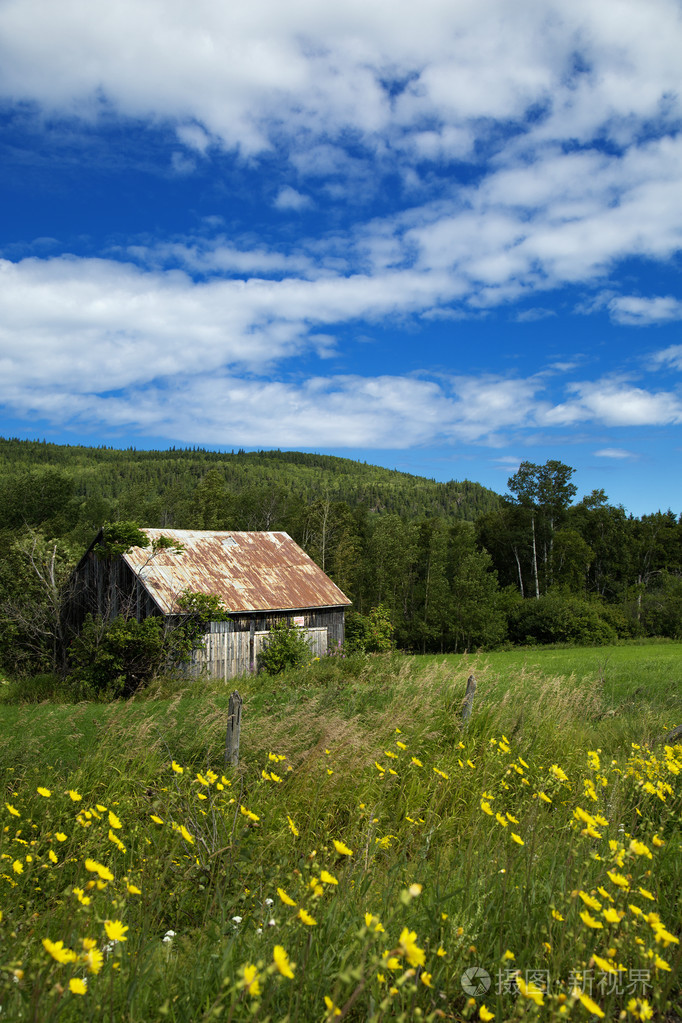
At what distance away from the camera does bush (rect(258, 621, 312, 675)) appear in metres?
22.2

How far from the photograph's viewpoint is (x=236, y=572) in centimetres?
2397

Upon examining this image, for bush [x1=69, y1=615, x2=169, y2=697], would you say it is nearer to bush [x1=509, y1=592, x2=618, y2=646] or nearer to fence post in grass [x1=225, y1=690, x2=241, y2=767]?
fence post in grass [x1=225, y1=690, x2=241, y2=767]

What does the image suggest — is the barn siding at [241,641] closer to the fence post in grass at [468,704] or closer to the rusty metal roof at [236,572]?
the rusty metal roof at [236,572]

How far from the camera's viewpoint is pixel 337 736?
18.6 ft

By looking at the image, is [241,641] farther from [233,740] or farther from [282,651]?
[233,740]

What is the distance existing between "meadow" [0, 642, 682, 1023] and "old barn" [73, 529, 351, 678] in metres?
11.0

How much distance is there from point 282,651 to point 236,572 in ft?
12.4

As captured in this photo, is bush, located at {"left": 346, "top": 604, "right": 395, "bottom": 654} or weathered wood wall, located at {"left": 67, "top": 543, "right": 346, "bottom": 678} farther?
bush, located at {"left": 346, "top": 604, "right": 395, "bottom": 654}

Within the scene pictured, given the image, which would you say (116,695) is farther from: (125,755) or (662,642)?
(662,642)

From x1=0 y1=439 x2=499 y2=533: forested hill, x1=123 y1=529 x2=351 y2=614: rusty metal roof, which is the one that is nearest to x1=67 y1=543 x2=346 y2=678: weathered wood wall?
x1=123 y1=529 x2=351 y2=614: rusty metal roof

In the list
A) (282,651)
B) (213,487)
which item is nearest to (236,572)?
(282,651)

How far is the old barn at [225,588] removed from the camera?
21.0m

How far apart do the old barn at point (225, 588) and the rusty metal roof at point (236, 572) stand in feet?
0.12

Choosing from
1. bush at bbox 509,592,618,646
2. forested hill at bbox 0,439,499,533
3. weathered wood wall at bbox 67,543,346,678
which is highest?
forested hill at bbox 0,439,499,533
